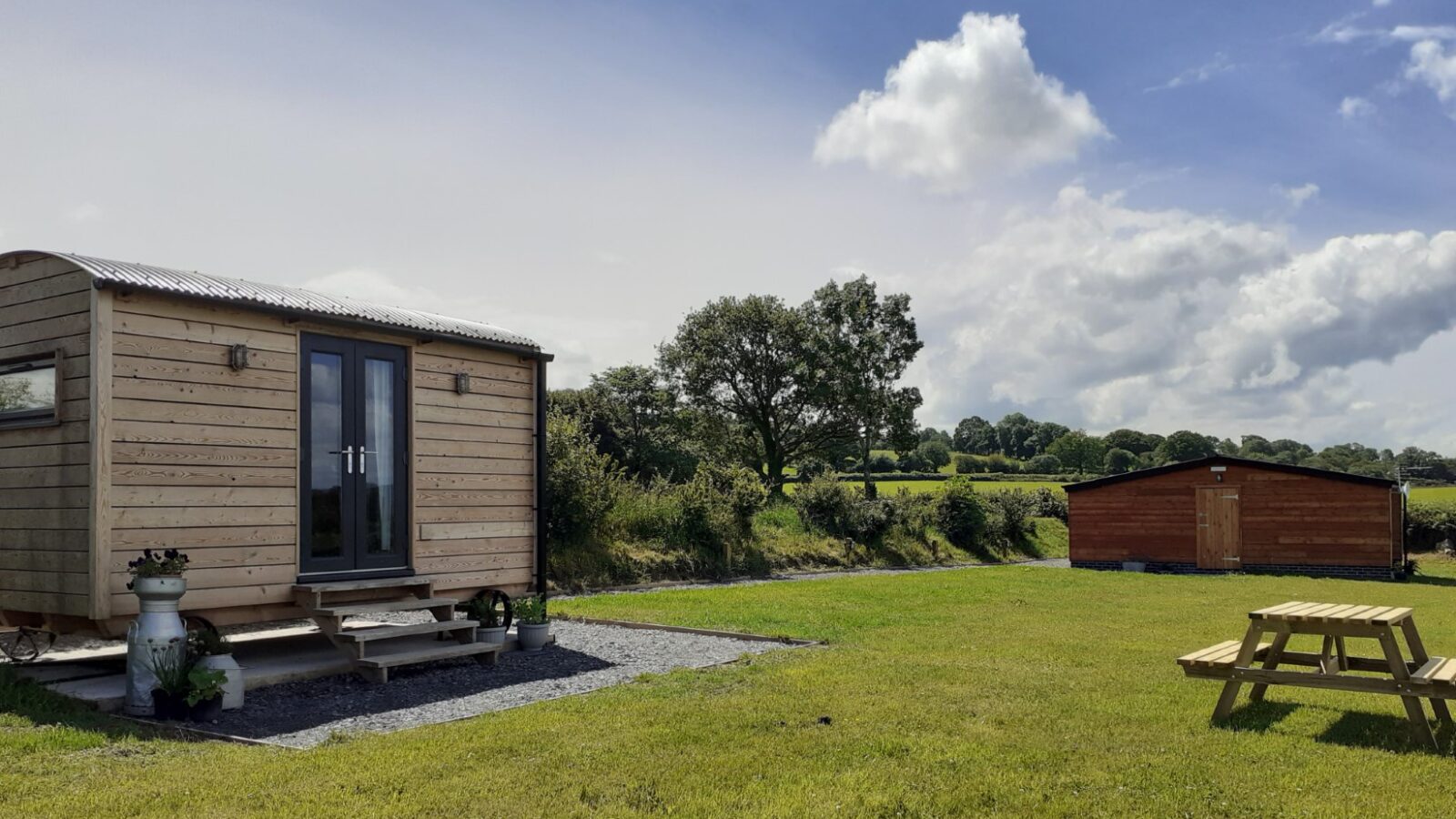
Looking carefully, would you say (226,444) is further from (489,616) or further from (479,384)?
(489,616)

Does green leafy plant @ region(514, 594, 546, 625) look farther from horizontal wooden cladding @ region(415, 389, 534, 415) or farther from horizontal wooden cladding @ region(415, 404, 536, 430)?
horizontal wooden cladding @ region(415, 389, 534, 415)

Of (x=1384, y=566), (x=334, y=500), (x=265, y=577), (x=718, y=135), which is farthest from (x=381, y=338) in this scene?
(x=1384, y=566)

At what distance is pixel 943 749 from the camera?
5.45 meters

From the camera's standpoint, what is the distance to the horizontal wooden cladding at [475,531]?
9.30 metres

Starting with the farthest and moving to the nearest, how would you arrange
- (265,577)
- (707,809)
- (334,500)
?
1. (334,500)
2. (265,577)
3. (707,809)

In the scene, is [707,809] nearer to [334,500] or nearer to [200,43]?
[334,500]

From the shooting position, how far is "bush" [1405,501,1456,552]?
94.3 feet

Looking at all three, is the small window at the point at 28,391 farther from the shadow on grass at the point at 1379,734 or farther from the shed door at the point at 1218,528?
the shed door at the point at 1218,528

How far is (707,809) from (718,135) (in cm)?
919

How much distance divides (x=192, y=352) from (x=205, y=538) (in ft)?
4.55

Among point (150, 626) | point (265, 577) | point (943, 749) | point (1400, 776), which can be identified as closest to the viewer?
point (1400, 776)

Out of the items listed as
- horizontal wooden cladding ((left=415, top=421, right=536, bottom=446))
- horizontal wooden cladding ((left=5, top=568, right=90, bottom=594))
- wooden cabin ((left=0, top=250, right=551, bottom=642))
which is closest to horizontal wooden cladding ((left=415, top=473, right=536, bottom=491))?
wooden cabin ((left=0, top=250, right=551, bottom=642))

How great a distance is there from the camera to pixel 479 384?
9.86 metres

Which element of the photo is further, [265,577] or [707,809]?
[265,577]
